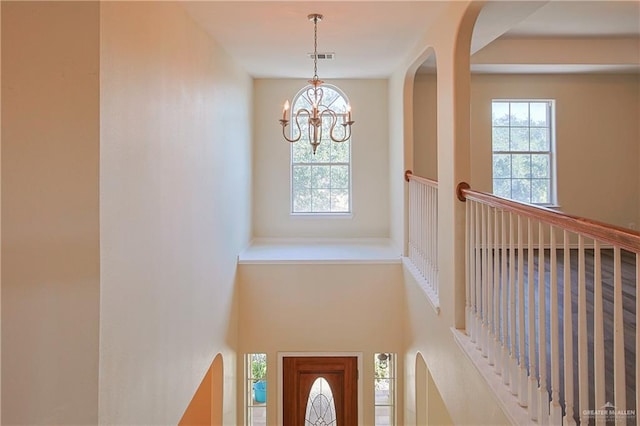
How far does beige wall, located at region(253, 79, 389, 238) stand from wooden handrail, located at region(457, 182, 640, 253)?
3.69 m

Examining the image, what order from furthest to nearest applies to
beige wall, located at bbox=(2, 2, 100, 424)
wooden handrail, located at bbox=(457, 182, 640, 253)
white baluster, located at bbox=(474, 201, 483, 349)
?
white baluster, located at bbox=(474, 201, 483, 349), beige wall, located at bbox=(2, 2, 100, 424), wooden handrail, located at bbox=(457, 182, 640, 253)

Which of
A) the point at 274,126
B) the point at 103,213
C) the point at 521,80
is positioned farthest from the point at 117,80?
the point at 521,80

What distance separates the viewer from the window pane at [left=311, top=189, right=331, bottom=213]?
5.94 m

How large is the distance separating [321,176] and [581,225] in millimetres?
4686

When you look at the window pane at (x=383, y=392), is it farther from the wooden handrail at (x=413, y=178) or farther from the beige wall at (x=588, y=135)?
the beige wall at (x=588, y=135)

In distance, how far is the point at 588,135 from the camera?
535 centimetres

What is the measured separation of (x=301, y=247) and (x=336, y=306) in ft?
3.53

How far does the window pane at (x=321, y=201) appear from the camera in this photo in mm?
5941

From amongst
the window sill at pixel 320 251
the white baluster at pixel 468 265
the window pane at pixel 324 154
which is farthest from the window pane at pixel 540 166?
the white baluster at pixel 468 265

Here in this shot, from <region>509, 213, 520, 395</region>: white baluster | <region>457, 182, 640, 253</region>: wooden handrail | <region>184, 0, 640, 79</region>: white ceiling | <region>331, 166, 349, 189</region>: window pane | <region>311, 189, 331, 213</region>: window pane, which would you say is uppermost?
<region>184, 0, 640, 79</region>: white ceiling

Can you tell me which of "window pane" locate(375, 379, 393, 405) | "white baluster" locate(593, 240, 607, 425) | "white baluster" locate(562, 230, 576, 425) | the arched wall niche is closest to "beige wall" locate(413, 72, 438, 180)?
the arched wall niche

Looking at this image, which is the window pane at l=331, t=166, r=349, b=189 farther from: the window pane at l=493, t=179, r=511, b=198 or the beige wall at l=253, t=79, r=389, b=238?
the window pane at l=493, t=179, r=511, b=198

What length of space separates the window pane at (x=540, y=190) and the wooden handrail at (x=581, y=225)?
3833 millimetres

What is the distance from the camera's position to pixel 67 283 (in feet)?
5.77
